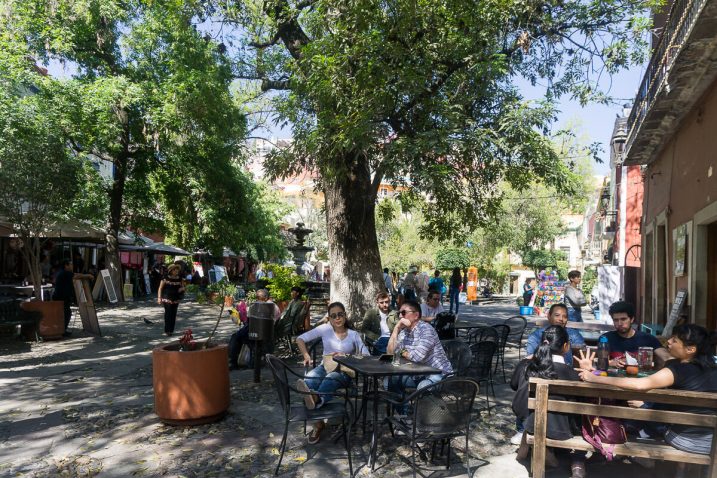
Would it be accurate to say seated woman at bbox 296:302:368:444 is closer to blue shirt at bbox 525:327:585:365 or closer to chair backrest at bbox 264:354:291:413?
chair backrest at bbox 264:354:291:413

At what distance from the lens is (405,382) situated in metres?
5.43

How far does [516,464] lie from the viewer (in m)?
4.84

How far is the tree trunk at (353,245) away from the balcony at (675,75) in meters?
5.19

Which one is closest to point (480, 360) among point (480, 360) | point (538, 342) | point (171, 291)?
point (480, 360)

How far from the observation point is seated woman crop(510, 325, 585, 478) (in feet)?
14.1

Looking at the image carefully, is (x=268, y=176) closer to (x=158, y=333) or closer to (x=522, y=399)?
(x=158, y=333)

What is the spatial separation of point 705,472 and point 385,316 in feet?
15.0

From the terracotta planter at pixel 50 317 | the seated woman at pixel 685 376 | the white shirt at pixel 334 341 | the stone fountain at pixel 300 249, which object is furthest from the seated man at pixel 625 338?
the stone fountain at pixel 300 249

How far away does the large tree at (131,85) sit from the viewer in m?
16.1

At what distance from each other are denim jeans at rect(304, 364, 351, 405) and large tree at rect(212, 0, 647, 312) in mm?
4011

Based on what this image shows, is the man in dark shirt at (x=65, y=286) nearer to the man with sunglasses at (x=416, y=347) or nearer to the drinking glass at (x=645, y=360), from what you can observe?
the man with sunglasses at (x=416, y=347)

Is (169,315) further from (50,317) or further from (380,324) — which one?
(380,324)

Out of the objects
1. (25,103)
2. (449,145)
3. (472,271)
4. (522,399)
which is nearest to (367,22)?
(449,145)

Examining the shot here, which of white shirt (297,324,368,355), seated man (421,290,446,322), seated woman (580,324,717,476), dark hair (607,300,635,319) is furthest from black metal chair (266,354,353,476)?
seated man (421,290,446,322)
